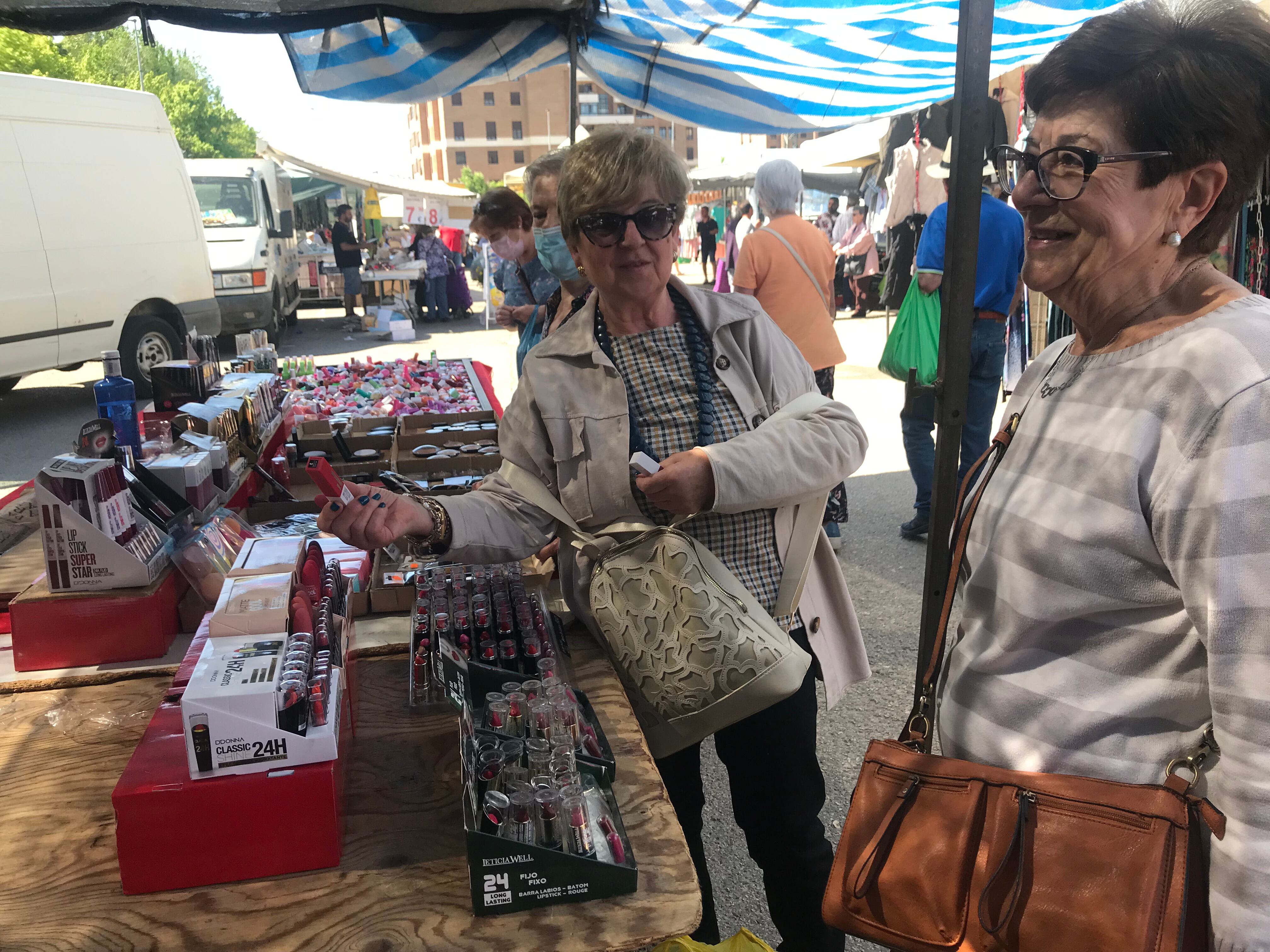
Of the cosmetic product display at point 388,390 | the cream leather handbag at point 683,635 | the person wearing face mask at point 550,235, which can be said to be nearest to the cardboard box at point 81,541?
the cream leather handbag at point 683,635

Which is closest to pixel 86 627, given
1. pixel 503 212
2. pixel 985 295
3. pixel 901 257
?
pixel 503 212

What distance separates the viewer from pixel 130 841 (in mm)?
1252

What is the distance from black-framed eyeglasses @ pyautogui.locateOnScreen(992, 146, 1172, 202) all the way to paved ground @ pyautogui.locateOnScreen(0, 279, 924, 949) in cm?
130

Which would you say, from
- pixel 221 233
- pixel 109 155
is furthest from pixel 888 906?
pixel 221 233

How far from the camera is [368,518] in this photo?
1.71m

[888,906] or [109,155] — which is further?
[109,155]

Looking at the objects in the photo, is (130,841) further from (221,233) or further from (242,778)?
(221,233)

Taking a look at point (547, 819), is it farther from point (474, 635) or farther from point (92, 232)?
point (92, 232)

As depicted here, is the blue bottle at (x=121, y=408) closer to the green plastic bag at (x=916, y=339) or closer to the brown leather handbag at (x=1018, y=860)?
the brown leather handbag at (x=1018, y=860)

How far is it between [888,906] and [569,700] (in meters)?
0.57

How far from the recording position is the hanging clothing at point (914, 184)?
11.3 meters

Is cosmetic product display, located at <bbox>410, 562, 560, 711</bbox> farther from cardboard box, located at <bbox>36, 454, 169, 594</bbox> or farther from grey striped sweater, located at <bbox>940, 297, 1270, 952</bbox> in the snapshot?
grey striped sweater, located at <bbox>940, 297, 1270, 952</bbox>

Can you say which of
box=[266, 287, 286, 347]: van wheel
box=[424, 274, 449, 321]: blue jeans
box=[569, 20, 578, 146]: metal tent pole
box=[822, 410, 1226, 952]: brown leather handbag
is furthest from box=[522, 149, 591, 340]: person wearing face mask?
box=[424, 274, 449, 321]: blue jeans

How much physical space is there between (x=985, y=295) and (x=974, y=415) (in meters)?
0.65
